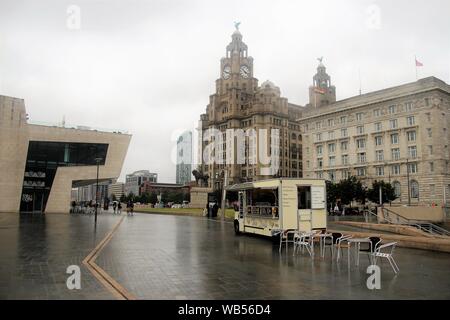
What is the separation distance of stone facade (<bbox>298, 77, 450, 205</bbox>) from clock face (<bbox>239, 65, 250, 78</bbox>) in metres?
52.6

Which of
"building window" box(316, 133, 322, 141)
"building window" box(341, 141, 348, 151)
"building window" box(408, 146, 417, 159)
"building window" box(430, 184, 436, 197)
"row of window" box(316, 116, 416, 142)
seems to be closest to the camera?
"building window" box(430, 184, 436, 197)

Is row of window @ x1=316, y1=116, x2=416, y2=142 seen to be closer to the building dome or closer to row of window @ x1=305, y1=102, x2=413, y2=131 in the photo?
row of window @ x1=305, y1=102, x2=413, y2=131

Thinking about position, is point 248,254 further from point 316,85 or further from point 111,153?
point 316,85

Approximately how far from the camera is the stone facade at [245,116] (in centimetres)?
12531

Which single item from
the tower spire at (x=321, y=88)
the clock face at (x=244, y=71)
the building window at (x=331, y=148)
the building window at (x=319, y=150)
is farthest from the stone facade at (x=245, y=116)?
the building window at (x=331, y=148)

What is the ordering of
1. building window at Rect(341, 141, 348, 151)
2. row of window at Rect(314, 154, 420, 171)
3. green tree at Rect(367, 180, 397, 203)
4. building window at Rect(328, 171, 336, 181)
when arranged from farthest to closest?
building window at Rect(328, 171, 336, 181), building window at Rect(341, 141, 348, 151), row of window at Rect(314, 154, 420, 171), green tree at Rect(367, 180, 397, 203)

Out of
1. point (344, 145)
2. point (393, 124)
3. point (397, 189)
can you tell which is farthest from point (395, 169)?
point (344, 145)

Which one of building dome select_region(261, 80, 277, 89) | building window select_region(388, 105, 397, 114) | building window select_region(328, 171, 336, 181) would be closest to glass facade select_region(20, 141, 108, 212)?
building window select_region(328, 171, 336, 181)

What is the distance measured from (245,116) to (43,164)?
282 feet

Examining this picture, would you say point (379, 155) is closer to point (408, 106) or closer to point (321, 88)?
point (408, 106)

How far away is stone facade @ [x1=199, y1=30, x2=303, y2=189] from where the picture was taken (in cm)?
12531

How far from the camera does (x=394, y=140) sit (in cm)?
7519

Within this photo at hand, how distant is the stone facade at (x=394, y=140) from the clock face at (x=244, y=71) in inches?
2073

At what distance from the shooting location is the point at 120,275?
8.95 m
